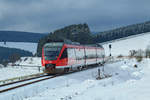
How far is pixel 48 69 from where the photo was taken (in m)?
21.1

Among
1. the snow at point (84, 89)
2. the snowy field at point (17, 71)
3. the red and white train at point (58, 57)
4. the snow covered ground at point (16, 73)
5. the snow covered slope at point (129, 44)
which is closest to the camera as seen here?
the snow at point (84, 89)

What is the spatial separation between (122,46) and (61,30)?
132 feet

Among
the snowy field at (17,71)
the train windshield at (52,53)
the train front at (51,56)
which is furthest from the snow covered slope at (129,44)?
the train windshield at (52,53)

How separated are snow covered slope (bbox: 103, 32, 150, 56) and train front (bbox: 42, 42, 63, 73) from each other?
4067 inches

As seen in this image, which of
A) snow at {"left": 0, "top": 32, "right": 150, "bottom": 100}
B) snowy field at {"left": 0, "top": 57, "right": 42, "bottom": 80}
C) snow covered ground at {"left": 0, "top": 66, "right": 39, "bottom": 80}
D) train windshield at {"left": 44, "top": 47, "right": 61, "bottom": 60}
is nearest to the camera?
snow at {"left": 0, "top": 32, "right": 150, "bottom": 100}

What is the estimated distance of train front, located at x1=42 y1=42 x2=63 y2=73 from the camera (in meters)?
20.9

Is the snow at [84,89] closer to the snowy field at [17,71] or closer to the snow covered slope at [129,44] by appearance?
the snowy field at [17,71]

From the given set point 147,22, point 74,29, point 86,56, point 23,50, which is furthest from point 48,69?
point 23,50

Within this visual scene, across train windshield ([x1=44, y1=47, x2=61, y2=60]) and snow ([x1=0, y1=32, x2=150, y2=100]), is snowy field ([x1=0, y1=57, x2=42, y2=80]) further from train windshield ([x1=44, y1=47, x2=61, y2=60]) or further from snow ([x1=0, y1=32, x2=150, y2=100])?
snow ([x1=0, y1=32, x2=150, y2=100])

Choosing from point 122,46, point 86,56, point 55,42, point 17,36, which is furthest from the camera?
point 17,36

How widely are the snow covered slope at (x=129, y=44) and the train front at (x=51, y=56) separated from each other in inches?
4067

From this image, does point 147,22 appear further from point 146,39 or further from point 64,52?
point 64,52

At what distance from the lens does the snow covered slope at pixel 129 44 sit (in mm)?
125475

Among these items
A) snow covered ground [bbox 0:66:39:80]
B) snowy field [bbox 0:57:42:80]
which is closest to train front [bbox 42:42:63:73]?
snow covered ground [bbox 0:66:39:80]
